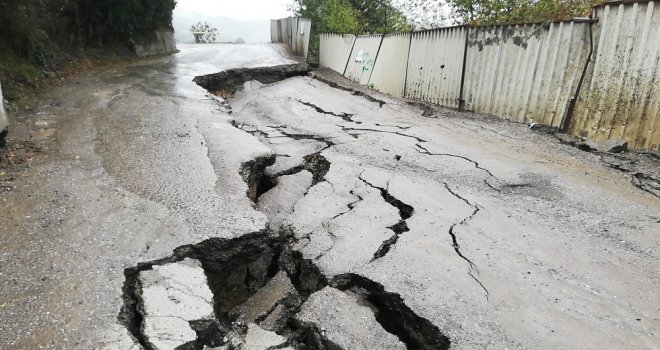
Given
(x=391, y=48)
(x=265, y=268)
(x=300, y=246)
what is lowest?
(x=265, y=268)

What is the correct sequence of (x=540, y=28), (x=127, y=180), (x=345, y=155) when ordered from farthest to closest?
(x=540, y=28)
(x=345, y=155)
(x=127, y=180)

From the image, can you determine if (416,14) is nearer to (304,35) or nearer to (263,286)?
(304,35)

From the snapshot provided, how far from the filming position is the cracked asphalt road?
2.19m

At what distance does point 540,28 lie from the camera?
6562mm

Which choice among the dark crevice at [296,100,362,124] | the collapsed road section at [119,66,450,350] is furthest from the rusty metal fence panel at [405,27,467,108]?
the collapsed road section at [119,66,450,350]

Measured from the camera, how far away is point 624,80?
538 centimetres

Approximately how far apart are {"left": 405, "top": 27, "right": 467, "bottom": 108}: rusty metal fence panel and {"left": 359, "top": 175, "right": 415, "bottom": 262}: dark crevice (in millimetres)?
5109

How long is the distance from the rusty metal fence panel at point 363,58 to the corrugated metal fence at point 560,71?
1.87 m

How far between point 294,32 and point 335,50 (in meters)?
6.81

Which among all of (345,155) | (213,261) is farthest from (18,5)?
(213,261)

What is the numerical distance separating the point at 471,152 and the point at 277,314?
3.62 metres

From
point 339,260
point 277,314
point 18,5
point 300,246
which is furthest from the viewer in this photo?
point 18,5

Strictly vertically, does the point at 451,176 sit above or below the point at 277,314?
above

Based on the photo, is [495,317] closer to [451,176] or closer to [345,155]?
[451,176]
